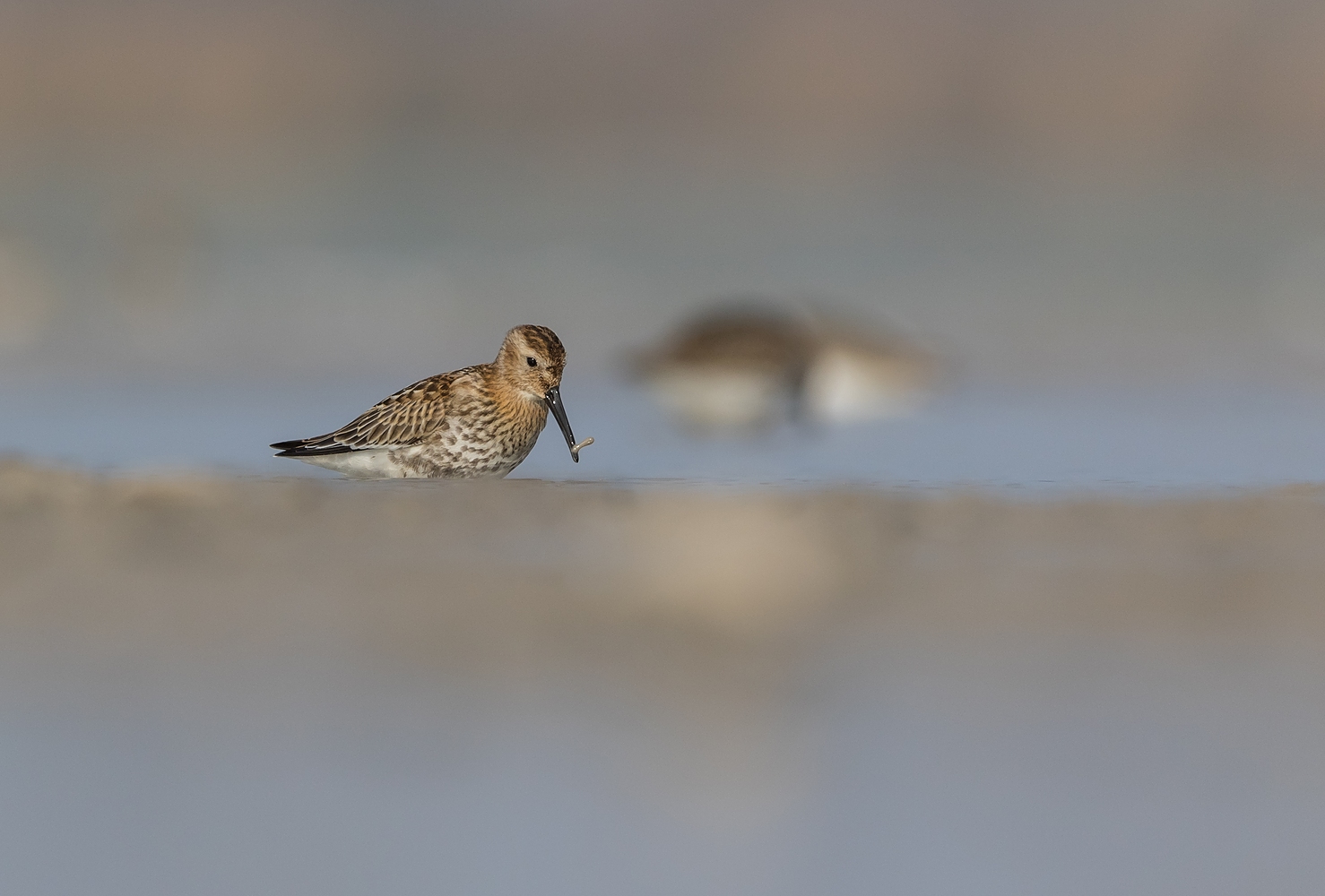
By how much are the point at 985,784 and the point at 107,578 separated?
8.52 feet

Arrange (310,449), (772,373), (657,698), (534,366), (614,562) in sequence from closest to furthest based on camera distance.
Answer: (657,698) < (614,562) < (310,449) < (534,366) < (772,373)

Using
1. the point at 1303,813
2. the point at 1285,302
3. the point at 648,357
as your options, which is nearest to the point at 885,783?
the point at 1303,813

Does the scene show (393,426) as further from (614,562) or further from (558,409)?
(614,562)

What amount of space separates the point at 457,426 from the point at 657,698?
126 inches

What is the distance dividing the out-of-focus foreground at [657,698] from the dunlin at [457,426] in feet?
3.32

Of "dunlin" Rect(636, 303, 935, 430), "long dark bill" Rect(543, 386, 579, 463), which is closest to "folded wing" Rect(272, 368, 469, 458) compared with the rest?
→ "long dark bill" Rect(543, 386, 579, 463)

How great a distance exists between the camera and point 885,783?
3.59 m

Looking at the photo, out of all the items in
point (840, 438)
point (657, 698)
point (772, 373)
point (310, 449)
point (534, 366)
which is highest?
point (772, 373)

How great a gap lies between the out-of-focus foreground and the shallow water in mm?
1650

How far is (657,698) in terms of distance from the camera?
4086mm

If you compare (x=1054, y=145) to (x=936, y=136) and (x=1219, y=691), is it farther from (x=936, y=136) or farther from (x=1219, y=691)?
(x=1219, y=691)

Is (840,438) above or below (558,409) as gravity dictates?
above

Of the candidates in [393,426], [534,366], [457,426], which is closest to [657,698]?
[457,426]

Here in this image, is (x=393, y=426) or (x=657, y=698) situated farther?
(x=393, y=426)
